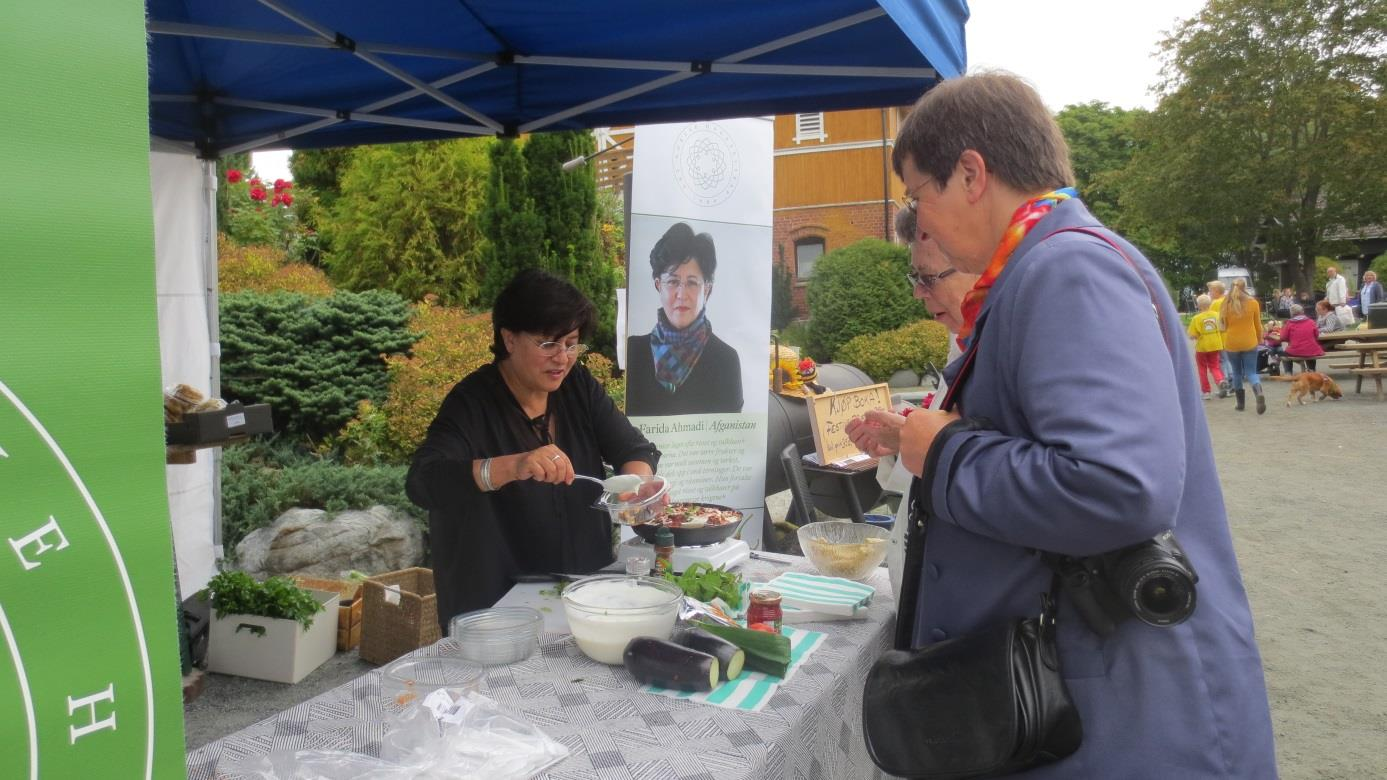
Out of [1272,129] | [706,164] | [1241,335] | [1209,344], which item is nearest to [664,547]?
[706,164]

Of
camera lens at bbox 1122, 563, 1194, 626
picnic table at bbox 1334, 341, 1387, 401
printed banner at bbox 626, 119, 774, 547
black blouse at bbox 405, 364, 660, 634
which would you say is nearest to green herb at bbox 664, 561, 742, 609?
black blouse at bbox 405, 364, 660, 634

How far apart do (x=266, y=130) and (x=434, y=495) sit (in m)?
2.39

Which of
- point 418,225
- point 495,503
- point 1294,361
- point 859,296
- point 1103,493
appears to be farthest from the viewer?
point 859,296

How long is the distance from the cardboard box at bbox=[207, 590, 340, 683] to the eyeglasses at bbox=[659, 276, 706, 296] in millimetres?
2192

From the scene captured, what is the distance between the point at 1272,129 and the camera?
2917 centimetres

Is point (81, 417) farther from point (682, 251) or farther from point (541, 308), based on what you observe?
point (682, 251)

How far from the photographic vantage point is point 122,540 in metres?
0.69

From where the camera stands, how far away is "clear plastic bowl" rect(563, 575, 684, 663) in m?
1.78

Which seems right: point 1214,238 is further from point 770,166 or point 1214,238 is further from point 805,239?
point 770,166

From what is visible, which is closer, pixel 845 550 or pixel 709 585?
pixel 709 585

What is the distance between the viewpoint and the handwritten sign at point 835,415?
13.2 ft

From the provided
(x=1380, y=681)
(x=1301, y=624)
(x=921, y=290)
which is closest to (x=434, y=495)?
(x=921, y=290)

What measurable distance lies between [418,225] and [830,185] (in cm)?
1669

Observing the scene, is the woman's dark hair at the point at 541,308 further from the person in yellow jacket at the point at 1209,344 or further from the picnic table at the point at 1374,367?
the picnic table at the point at 1374,367
